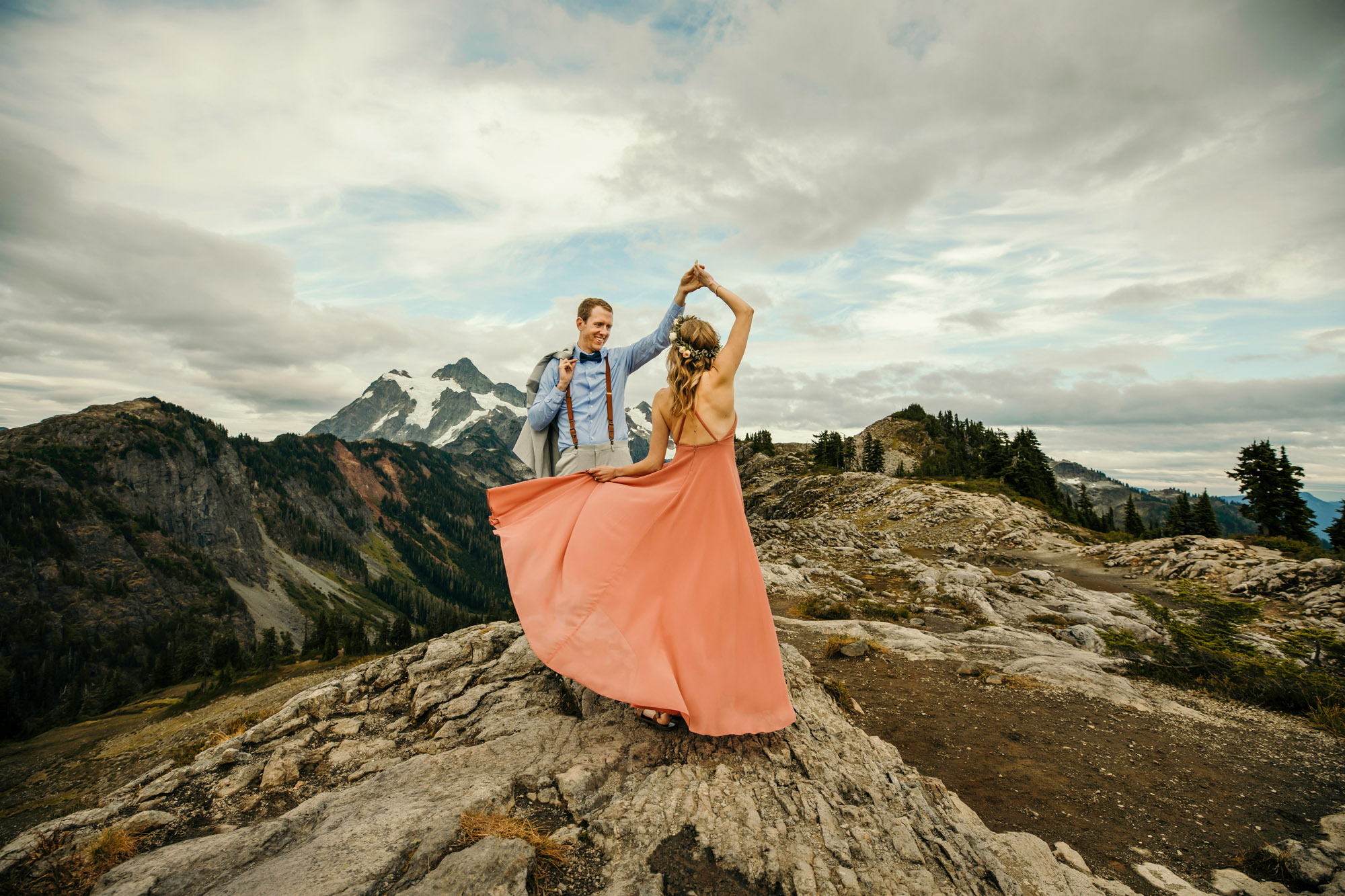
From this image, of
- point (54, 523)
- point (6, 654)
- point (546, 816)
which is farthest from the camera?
point (54, 523)

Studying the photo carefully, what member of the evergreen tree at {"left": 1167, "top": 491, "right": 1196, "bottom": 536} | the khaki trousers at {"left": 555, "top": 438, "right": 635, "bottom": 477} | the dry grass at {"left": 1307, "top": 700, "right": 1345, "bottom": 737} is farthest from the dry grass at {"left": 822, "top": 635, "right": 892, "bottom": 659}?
the evergreen tree at {"left": 1167, "top": 491, "right": 1196, "bottom": 536}

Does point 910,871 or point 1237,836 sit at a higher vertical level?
point 910,871

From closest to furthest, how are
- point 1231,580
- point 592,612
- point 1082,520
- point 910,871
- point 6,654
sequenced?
point 910,871 → point 592,612 → point 1231,580 → point 1082,520 → point 6,654

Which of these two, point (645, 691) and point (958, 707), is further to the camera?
point (958, 707)

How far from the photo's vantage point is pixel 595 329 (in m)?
6.09

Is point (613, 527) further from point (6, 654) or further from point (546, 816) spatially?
point (6, 654)

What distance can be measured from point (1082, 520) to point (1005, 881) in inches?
2892

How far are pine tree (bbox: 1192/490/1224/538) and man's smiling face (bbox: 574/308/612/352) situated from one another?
226 ft

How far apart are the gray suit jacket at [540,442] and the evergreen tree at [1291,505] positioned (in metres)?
58.8

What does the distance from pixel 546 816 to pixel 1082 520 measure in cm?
7554

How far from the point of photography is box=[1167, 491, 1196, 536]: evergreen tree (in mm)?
52950

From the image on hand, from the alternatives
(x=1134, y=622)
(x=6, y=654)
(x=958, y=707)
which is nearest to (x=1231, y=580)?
(x=1134, y=622)

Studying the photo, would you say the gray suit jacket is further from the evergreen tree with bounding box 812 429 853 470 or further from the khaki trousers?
the evergreen tree with bounding box 812 429 853 470

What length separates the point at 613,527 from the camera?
5.09 m
